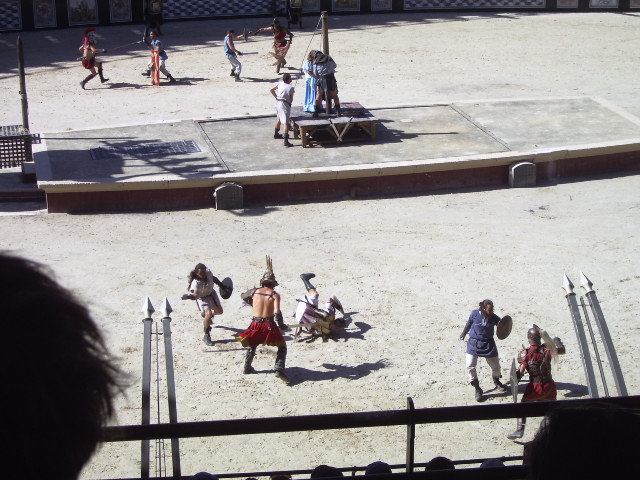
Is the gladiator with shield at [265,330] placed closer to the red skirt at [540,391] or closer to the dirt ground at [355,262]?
the dirt ground at [355,262]

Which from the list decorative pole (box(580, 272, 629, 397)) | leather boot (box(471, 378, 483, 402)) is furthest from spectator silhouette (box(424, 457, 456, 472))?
leather boot (box(471, 378, 483, 402))

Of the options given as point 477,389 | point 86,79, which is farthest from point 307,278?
point 86,79

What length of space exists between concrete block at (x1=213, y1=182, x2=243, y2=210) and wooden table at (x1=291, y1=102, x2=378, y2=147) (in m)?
2.30

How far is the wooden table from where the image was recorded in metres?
18.3

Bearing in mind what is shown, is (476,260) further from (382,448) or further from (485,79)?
(485,79)

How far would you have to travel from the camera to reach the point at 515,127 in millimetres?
19562

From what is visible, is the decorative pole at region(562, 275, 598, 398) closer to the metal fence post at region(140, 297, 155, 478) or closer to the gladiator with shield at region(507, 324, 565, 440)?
the metal fence post at region(140, 297, 155, 478)

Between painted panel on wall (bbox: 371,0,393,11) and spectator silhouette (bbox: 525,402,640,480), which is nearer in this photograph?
spectator silhouette (bbox: 525,402,640,480)

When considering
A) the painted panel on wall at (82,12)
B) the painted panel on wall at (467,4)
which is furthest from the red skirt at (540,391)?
the painted panel on wall at (467,4)

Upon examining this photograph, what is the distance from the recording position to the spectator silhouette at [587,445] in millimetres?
1594

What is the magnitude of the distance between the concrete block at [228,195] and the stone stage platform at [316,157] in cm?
20

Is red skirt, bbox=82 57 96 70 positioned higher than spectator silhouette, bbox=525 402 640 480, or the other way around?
spectator silhouette, bbox=525 402 640 480

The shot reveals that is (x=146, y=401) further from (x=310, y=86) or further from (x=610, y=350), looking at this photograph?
(x=310, y=86)

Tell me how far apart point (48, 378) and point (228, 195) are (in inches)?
599
